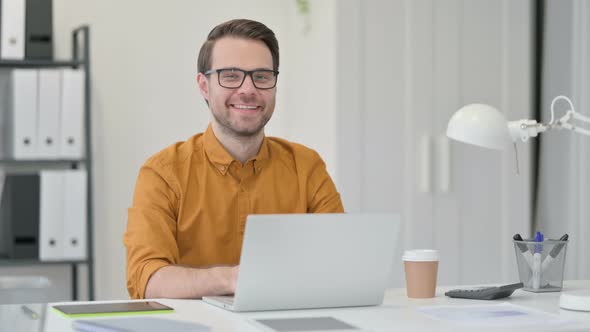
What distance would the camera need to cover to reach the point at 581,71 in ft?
11.7

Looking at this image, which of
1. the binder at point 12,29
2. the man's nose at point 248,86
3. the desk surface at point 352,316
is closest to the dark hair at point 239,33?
the man's nose at point 248,86

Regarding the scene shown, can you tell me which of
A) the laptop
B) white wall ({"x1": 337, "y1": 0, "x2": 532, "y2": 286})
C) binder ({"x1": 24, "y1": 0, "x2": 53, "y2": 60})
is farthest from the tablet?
binder ({"x1": 24, "y1": 0, "x2": 53, "y2": 60})

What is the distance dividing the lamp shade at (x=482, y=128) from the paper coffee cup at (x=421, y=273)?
0.28 meters

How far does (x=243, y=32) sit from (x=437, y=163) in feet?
4.90

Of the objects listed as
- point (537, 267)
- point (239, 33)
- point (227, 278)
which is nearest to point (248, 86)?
point (239, 33)

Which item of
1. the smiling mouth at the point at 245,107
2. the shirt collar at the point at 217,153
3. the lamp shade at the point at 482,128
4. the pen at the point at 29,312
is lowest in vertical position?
the pen at the point at 29,312

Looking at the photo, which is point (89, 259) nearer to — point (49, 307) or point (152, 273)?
point (152, 273)

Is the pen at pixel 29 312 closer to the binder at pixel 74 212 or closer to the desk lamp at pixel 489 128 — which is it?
the desk lamp at pixel 489 128

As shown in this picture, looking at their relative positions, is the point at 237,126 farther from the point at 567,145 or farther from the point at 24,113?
A: the point at 567,145

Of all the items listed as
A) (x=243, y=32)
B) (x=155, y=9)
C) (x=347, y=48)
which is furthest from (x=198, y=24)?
(x=243, y=32)

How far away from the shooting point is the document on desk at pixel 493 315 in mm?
1662

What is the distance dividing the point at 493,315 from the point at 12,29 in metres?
2.43

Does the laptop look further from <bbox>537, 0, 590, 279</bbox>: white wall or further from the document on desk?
<bbox>537, 0, 590, 279</bbox>: white wall

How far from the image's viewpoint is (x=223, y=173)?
7.90 ft
